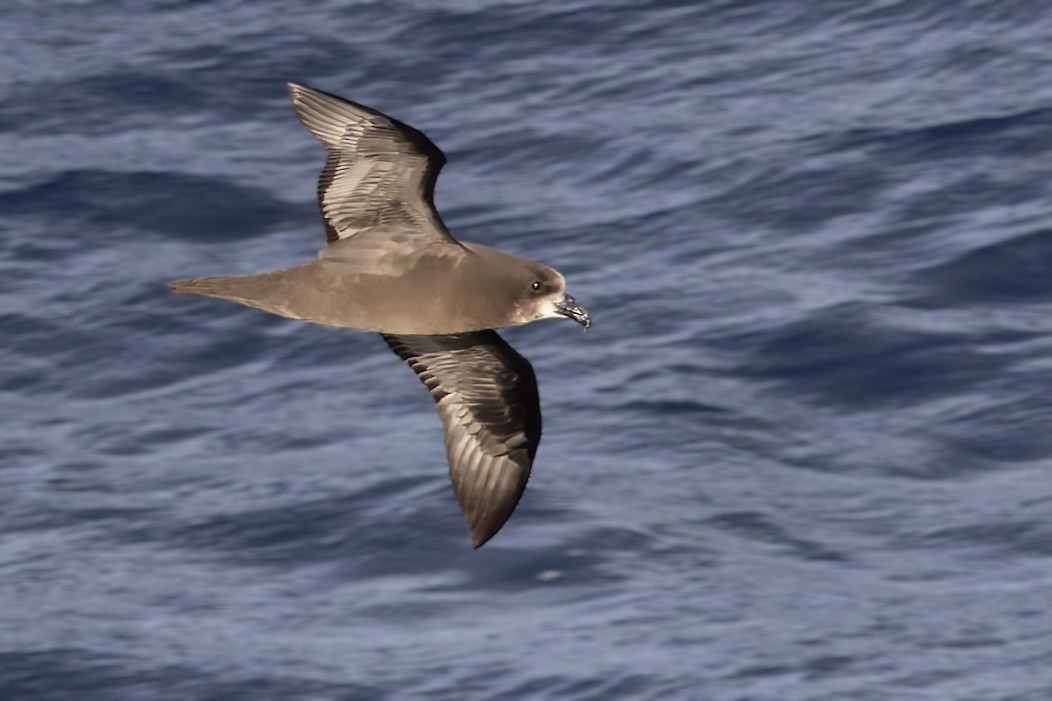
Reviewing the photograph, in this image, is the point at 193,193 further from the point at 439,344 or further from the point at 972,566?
the point at 439,344

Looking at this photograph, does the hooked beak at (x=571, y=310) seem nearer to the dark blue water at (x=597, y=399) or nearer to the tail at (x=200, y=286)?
the tail at (x=200, y=286)

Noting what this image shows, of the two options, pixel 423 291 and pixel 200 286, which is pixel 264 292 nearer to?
pixel 200 286

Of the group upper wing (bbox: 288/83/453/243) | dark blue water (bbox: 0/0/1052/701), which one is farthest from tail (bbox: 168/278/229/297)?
dark blue water (bbox: 0/0/1052/701)

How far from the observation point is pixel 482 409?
522 inches

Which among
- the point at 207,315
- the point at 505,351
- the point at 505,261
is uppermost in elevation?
the point at 505,261

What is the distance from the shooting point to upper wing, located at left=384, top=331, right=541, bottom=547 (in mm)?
13023

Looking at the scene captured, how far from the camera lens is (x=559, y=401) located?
20.6 m

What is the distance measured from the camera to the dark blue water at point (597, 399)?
1850 centimetres

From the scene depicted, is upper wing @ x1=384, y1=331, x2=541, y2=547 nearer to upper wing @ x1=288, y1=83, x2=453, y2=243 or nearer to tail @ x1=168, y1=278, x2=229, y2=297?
upper wing @ x1=288, y1=83, x2=453, y2=243

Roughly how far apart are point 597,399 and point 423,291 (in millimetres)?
8904

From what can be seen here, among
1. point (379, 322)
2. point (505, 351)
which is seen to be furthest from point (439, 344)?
point (379, 322)

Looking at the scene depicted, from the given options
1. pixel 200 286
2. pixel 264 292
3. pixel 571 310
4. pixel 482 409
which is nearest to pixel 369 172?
pixel 264 292

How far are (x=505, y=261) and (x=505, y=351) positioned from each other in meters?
1.29

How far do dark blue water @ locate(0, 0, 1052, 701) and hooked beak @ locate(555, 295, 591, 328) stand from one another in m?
6.76
